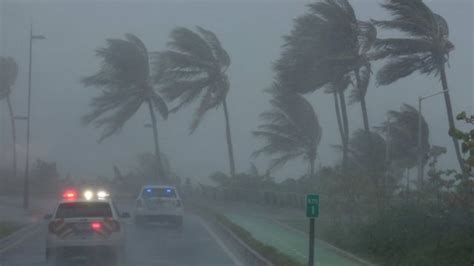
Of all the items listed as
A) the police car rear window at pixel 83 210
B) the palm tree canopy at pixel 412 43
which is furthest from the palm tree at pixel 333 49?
→ the police car rear window at pixel 83 210

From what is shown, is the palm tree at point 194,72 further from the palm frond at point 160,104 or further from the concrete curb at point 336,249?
the concrete curb at point 336,249

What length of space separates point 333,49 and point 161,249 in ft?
52.0

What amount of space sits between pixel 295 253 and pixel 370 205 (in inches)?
179

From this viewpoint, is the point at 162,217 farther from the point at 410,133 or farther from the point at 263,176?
the point at 263,176

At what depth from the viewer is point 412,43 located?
109 ft

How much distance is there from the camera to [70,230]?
21.0m

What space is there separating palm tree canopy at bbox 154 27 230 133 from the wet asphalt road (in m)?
22.0

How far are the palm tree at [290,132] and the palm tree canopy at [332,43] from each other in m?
13.4

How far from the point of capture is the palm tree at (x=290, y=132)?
53969 mm

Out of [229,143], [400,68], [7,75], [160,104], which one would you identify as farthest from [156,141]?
[400,68]

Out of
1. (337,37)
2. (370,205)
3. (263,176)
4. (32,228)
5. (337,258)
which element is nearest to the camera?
(337,258)

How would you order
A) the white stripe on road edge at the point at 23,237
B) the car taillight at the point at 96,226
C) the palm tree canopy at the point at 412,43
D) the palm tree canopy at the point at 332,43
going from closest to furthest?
1. the car taillight at the point at 96,226
2. the white stripe on road edge at the point at 23,237
3. the palm tree canopy at the point at 412,43
4. the palm tree canopy at the point at 332,43

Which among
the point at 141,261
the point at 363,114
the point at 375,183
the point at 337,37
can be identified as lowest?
the point at 141,261

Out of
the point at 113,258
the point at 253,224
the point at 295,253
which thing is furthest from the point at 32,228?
the point at 295,253
